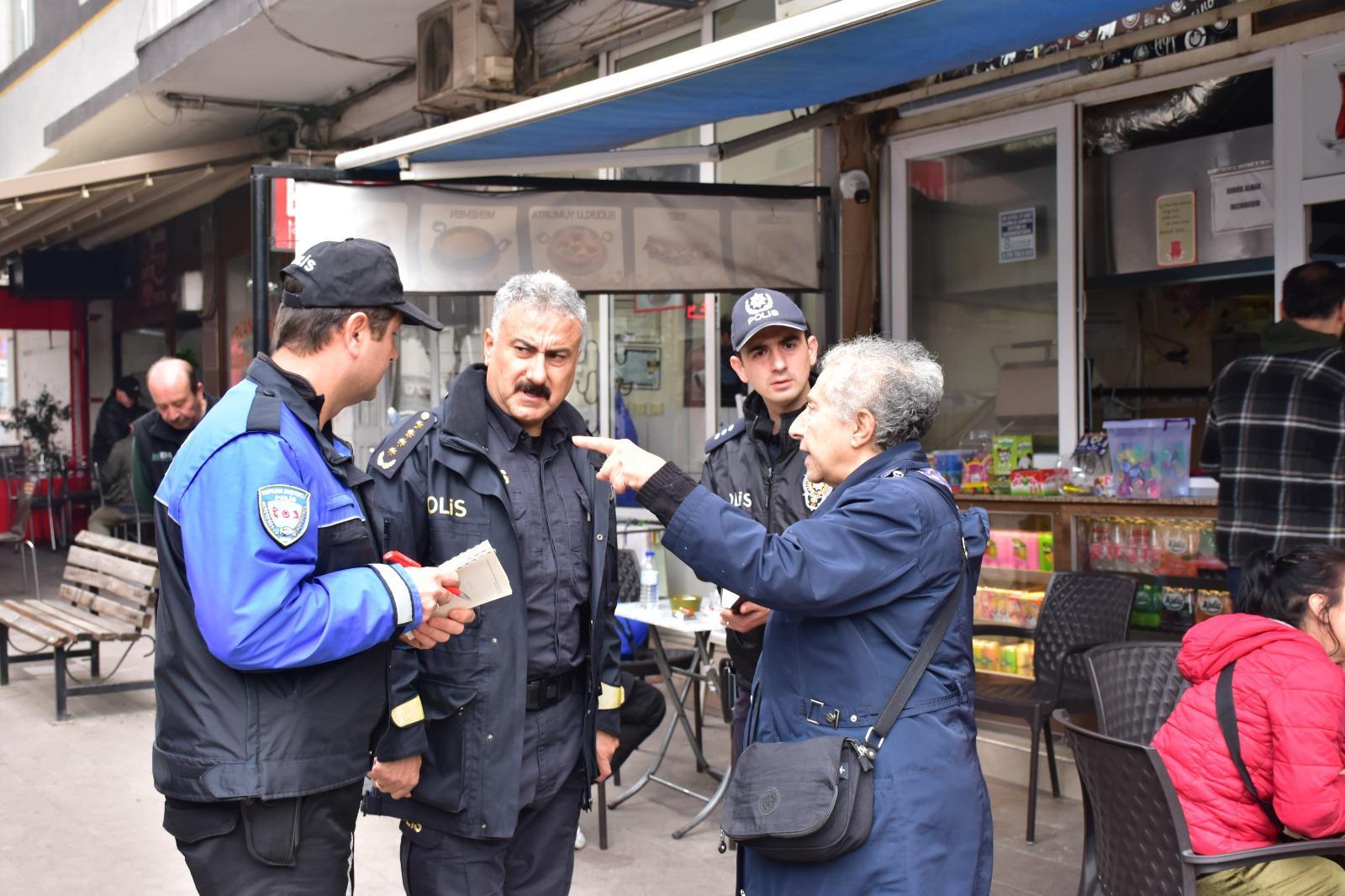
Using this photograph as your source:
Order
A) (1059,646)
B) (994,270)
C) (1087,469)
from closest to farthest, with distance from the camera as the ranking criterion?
(1059,646)
(1087,469)
(994,270)

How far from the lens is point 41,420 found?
17594 millimetres

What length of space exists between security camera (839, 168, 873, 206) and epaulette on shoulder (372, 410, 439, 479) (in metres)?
4.22

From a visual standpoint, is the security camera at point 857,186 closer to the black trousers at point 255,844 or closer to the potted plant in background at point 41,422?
the black trousers at point 255,844

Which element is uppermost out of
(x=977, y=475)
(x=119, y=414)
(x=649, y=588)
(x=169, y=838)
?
(x=119, y=414)

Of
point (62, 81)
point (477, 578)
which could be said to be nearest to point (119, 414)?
point (62, 81)

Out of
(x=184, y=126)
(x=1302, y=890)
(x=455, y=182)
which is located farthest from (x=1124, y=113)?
(x=184, y=126)

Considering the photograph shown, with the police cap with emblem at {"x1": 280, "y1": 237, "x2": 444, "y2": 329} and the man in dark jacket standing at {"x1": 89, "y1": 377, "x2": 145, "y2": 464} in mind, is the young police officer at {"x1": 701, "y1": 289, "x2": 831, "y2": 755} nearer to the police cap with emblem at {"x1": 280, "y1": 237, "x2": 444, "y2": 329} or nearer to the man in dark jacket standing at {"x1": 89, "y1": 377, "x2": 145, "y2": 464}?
the police cap with emblem at {"x1": 280, "y1": 237, "x2": 444, "y2": 329}

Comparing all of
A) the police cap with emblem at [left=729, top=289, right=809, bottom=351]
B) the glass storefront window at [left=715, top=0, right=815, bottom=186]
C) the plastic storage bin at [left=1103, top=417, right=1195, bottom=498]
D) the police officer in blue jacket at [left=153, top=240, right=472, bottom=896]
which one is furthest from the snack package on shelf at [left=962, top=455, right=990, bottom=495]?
the police officer in blue jacket at [left=153, top=240, right=472, bottom=896]

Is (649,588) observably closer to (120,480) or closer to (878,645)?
(878,645)

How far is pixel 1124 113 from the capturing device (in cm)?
603

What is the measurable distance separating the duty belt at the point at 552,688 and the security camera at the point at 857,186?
432 centimetres

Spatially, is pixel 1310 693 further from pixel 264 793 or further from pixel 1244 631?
pixel 264 793

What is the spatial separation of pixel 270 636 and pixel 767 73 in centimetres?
310

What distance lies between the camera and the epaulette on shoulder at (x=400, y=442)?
2879mm
